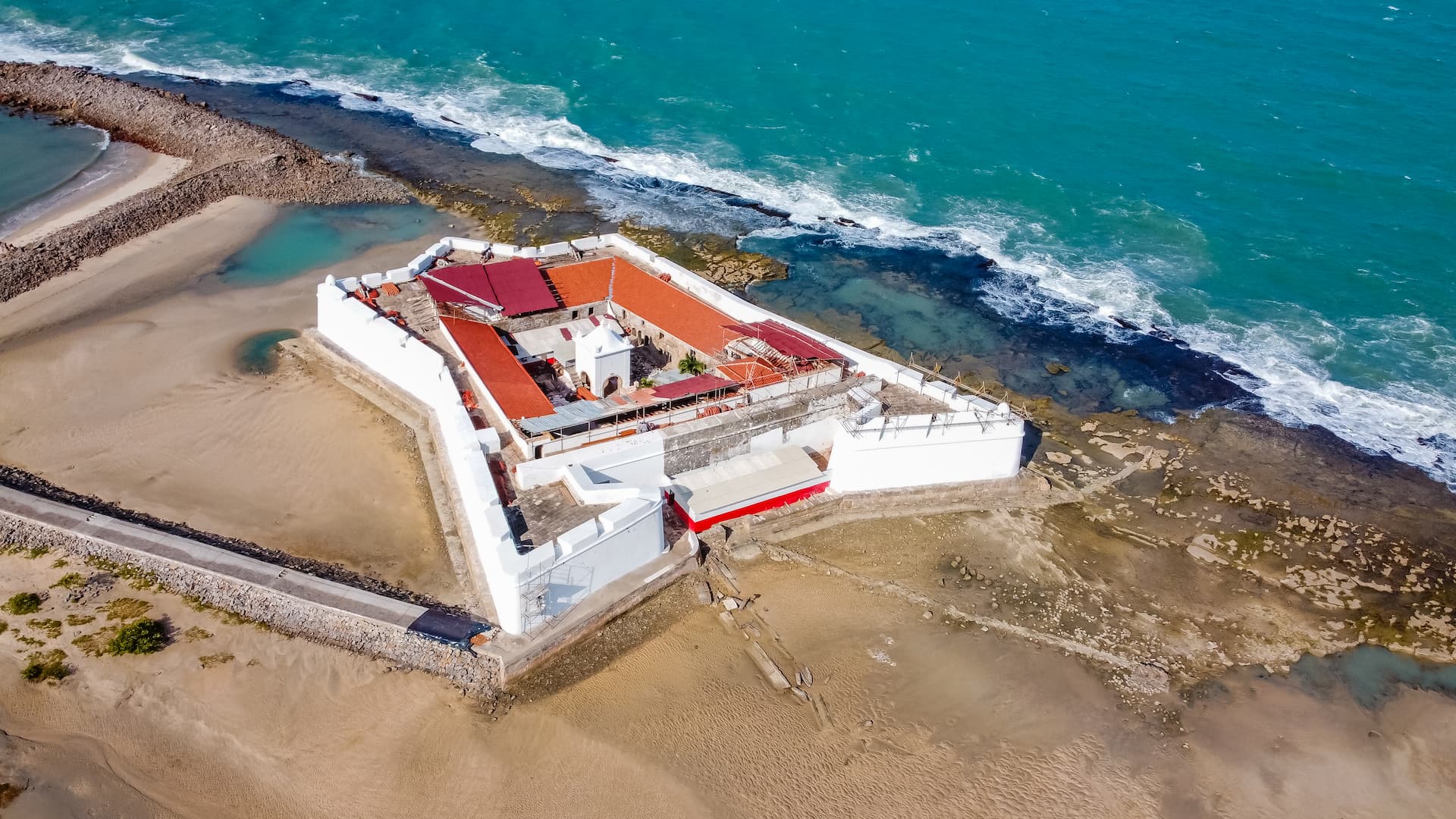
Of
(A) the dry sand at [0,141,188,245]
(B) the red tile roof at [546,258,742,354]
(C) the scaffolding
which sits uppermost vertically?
(B) the red tile roof at [546,258,742,354]

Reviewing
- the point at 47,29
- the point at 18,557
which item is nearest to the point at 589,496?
the point at 18,557

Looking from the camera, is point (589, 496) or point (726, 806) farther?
point (589, 496)

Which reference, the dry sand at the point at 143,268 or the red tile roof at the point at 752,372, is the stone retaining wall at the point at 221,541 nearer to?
the dry sand at the point at 143,268

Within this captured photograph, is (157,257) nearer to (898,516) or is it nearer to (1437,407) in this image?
(898,516)

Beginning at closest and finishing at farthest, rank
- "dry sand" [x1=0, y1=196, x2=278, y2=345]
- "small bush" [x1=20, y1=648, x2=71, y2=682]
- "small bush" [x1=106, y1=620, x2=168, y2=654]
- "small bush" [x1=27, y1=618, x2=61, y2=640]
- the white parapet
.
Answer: "small bush" [x1=20, y1=648, x2=71, y2=682]
"small bush" [x1=106, y1=620, x2=168, y2=654]
"small bush" [x1=27, y1=618, x2=61, y2=640]
the white parapet
"dry sand" [x1=0, y1=196, x2=278, y2=345]

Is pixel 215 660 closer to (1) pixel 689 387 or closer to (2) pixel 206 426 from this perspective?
(2) pixel 206 426

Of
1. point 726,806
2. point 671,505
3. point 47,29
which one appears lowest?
point 726,806

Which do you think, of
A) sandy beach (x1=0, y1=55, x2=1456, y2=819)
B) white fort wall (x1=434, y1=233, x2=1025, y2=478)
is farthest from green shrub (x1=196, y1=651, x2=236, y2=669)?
white fort wall (x1=434, y1=233, x2=1025, y2=478)

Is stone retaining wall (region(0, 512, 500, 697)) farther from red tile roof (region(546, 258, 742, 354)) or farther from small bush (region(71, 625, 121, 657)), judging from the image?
red tile roof (region(546, 258, 742, 354))
